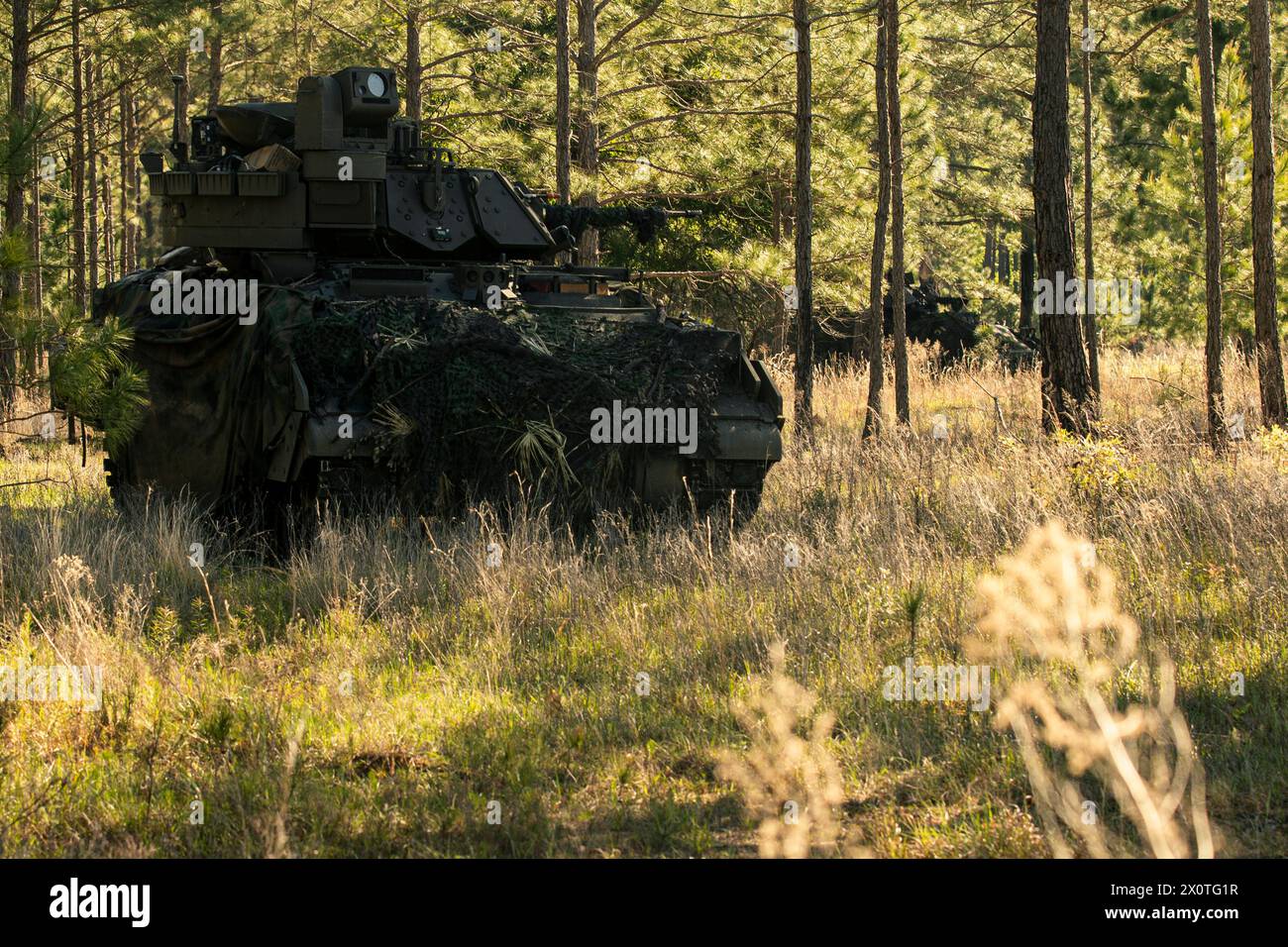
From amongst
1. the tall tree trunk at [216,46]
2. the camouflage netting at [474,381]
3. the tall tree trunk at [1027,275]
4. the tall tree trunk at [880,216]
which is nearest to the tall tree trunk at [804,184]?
the tall tree trunk at [880,216]

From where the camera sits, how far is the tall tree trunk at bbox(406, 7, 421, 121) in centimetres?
1912

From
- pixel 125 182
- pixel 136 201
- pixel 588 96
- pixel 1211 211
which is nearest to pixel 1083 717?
pixel 1211 211

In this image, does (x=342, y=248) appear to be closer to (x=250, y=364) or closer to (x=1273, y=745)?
(x=250, y=364)

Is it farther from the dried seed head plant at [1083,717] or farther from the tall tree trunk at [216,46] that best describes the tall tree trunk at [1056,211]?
the tall tree trunk at [216,46]

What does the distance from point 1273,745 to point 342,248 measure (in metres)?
7.79

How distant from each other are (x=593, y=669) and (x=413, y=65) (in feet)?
48.2

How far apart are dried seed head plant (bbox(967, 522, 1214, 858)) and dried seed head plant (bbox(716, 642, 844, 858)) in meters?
0.70

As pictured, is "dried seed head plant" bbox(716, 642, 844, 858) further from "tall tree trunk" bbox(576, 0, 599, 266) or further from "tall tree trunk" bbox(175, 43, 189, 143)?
"tall tree trunk" bbox(576, 0, 599, 266)

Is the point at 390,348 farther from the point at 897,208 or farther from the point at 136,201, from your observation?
the point at 136,201

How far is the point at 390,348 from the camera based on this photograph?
908cm

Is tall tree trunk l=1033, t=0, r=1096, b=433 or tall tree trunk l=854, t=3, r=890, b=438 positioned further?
tall tree trunk l=854, t=3, r=890, b=438

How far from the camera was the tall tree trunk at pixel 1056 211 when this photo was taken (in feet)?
35.2

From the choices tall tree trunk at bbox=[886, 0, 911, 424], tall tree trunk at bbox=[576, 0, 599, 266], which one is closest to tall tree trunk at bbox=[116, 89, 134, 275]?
tall tree trunk at bbox=[576, 0, 599, 266]

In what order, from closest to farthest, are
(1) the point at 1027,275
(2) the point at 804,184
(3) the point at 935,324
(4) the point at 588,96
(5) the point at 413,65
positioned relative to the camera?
(2) the point at 804,184 < (4) the point at 588,96 < (5) the point at 413,65 < (3) the point at 935,324 < (1) the point at 1027,275
